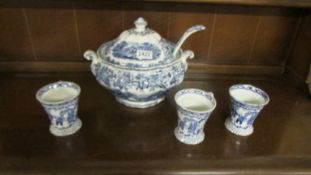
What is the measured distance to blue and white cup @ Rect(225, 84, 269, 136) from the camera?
0.49m

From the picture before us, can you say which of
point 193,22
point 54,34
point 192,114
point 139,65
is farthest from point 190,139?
point 54,34

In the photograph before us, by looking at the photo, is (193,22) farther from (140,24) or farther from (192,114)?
(192,114)

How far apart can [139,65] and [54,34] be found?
1.05 ft

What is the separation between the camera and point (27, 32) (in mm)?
673

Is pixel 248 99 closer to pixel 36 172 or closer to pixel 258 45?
pixel 258 45

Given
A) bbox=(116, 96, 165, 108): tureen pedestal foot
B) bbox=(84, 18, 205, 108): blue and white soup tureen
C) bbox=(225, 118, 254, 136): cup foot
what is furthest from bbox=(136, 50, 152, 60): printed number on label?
bbox=(225, 118, 254, 136): cup foot

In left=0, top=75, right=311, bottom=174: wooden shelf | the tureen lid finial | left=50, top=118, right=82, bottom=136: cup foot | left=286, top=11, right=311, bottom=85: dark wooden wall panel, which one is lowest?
left=0, top=75, right=311, bottom=174: wooden shelf

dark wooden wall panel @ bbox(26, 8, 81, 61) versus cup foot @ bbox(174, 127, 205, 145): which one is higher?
dark wooden wall panel @ bbox(26, 8, 81, 61)

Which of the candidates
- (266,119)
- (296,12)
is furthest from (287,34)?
(266,119)

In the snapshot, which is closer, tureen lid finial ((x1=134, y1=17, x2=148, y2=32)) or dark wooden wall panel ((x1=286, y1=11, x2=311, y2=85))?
tureen lid finial ((x1=134, y1=17, x2=148, y2=32))

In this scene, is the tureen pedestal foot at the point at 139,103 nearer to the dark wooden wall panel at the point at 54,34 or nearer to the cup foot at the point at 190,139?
the cup foot at the point at 190,139

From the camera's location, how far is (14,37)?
68 cm

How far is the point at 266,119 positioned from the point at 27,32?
64 centimetres

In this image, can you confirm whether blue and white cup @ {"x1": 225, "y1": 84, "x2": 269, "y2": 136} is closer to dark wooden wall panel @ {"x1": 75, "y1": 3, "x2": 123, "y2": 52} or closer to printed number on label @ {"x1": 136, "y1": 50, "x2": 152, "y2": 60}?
printed number on label @ {"x1": 136, "y1": 50, "x2": 152, "y2": 60}
